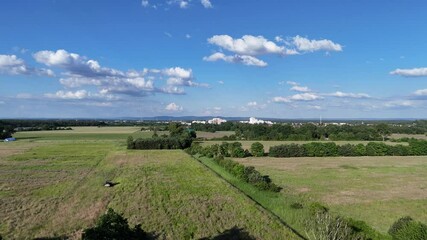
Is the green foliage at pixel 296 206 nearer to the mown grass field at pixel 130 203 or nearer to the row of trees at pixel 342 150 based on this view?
the mown grass field at pixel 130 203

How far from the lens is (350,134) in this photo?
124062 millimetres

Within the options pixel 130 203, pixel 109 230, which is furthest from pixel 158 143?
pixel 109 230

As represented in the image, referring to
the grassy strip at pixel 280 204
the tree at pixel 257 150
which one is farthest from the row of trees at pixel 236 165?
the grassy strip at pixel 280 204

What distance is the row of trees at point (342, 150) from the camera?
78.5m

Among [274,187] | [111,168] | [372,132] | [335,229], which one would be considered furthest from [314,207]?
[372,132]

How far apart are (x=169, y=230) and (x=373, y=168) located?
150 feet

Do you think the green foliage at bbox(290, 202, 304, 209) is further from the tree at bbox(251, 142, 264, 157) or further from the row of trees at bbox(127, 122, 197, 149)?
the row of trees at bbox(127, 122, 197, 149)

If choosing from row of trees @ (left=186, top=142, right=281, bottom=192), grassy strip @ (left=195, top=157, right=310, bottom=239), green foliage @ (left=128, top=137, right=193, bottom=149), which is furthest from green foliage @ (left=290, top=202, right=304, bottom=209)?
green foliage @ (left=128, top=137, right=193, bottom=149)

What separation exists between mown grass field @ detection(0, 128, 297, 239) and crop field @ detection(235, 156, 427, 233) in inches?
311

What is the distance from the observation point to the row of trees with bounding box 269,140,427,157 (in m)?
78.5

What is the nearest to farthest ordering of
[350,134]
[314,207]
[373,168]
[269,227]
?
[269,227]
[314,207]
[373,168]
[350,134]

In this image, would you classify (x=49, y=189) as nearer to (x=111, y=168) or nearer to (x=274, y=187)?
(x=111, y=168)

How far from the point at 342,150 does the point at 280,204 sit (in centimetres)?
5418

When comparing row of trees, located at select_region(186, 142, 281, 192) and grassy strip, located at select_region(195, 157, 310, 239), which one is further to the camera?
row of trees, located at select_region(186, 142, 281, 192)
